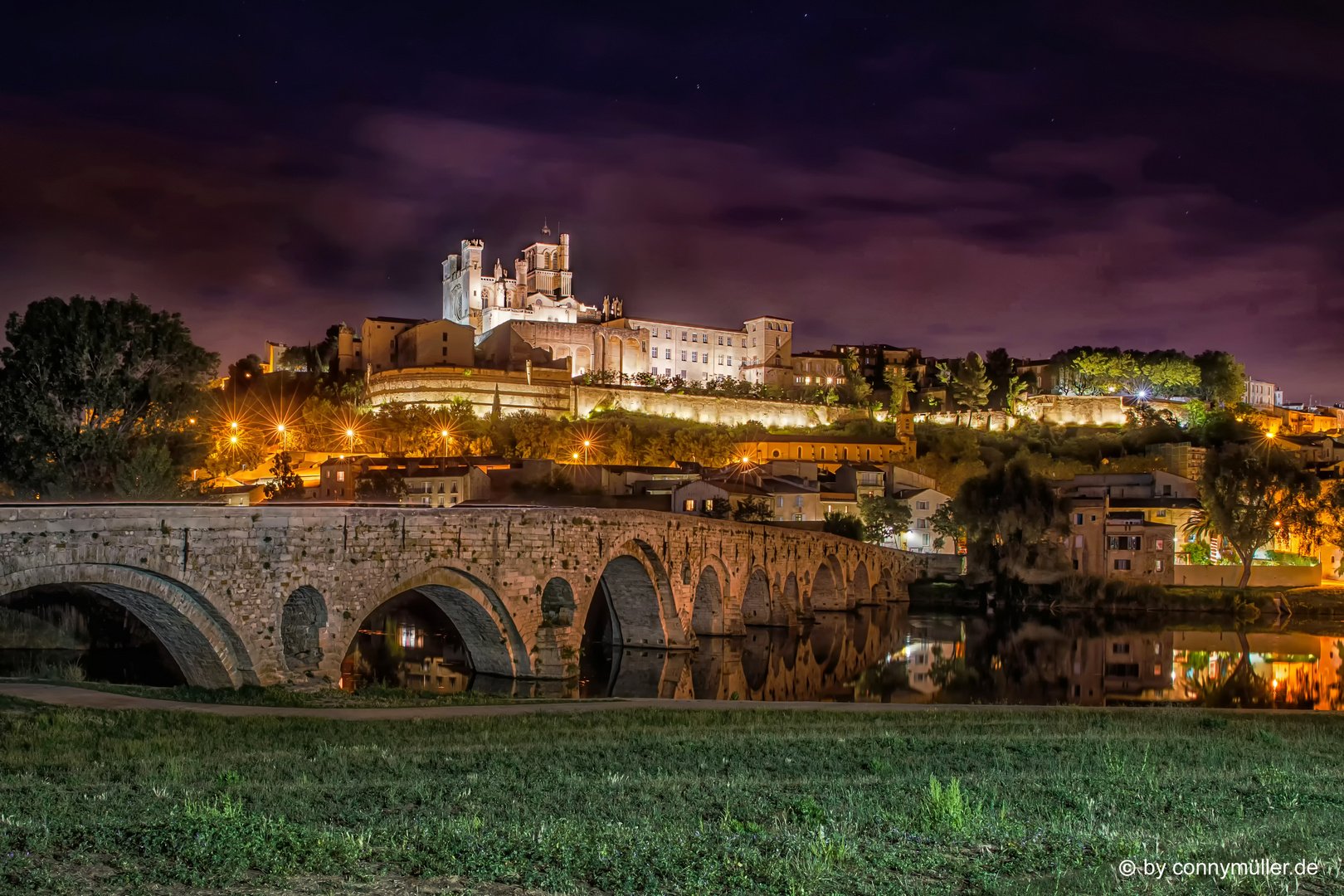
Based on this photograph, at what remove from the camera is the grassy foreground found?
7691mm

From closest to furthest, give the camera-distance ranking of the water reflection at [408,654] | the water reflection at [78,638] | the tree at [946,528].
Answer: the water reflection at [78,638] → the water reflection at [408,654] → the tree at [946,528]

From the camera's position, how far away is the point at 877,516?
260 ft

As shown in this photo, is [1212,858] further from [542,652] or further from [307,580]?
[542,652]

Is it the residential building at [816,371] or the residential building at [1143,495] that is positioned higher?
the residential building at [816,371]

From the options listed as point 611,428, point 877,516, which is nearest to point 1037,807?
point 877,516

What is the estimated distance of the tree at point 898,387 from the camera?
130 m

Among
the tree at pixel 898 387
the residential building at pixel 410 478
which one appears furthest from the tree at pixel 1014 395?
the residential building at pixel 410 478

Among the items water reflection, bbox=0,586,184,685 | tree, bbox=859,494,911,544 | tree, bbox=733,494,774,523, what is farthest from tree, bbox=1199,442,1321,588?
water reflection, bbox=0,586,184,685

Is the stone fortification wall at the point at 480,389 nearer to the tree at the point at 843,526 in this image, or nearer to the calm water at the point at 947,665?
the tree at the point at 843,526

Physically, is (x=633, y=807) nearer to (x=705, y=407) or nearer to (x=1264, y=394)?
(x=705, y=407)

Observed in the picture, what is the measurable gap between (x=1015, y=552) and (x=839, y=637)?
21.6m

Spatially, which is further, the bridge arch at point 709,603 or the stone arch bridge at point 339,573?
the bridge arch at point 709,603

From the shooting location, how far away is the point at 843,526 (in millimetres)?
73875

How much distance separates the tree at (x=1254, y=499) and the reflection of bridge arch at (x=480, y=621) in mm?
51891
